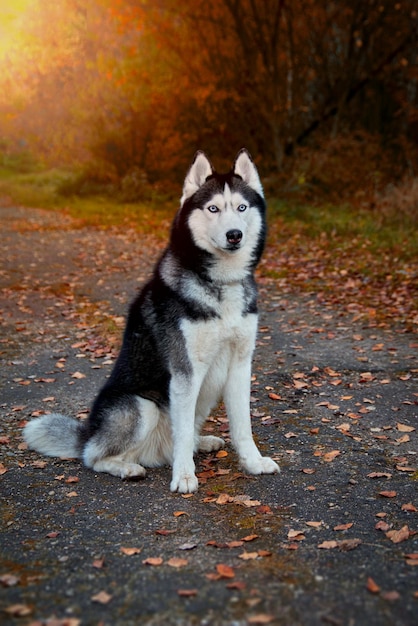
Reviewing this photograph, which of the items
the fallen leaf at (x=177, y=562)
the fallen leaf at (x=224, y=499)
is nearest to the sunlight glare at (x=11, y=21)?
the fallen leaf at (x=224, y=499)

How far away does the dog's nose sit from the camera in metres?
4.41

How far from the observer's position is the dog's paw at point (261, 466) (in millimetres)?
4832

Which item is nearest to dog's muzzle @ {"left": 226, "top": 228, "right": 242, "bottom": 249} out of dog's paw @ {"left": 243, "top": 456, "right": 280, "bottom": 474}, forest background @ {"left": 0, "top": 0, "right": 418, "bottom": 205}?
dog's paw @ {"left": 243, "top": 456, "right": 280, "bottom": 474}

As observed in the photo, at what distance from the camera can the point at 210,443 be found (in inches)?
211

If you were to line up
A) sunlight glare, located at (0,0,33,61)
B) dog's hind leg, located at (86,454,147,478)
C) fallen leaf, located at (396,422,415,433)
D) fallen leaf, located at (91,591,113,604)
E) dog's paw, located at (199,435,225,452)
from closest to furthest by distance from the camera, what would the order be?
fallen leaf, located at (91,591,113,604) → dog's hind leg, located at (86,454,147,478) → dog's paw, located at (199,435,225,452) → fallen leaf, located at (396,422,415,433) → sunlight glare, located at (0,0,33,61)

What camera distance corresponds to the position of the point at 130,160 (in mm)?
23656

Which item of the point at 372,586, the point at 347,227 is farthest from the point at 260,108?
the point at 372,586

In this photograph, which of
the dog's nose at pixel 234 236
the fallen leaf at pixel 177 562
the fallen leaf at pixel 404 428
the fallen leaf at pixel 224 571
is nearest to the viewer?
the fallen leaf at pixel 224 571

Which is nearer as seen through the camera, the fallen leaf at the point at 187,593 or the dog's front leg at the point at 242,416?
the fallen leaf at the point at 187,593

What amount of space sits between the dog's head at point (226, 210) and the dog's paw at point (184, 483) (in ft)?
4.97

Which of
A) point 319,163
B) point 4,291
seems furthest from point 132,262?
point 319,163

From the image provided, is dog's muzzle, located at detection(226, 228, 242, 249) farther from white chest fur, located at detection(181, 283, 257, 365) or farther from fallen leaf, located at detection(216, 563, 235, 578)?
fallen leaf, located at detection(216, 563, 235, 578)

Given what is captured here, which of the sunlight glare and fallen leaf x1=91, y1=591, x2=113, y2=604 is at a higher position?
the sunlight glare

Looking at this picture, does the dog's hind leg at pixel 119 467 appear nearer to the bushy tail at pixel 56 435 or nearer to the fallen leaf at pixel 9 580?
the bushy tail at pixel 56 435
